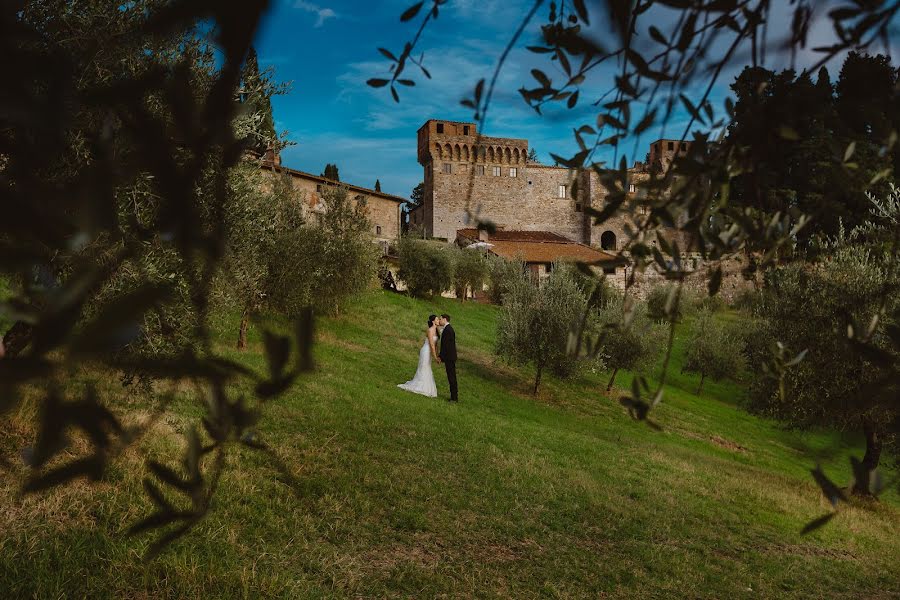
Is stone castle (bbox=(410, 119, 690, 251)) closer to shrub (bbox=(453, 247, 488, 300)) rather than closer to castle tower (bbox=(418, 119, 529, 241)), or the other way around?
castle tower (bbox=(418, 119, 529, 241))

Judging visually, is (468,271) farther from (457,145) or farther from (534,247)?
(457,145)

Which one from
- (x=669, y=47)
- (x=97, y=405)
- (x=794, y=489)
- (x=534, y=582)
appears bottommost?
(x=794, y=489)

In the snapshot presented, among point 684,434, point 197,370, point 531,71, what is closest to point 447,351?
point 684,434

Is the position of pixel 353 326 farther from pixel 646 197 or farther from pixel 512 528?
pixel 646 197

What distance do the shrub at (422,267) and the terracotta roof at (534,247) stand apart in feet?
33.0

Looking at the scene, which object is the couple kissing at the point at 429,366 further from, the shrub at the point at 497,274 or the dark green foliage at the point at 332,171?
the dark green foliage at the point at 332,171

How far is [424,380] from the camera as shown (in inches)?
674

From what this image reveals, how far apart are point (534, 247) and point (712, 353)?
2232cm

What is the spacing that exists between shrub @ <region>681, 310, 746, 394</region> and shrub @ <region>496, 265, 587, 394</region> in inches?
508

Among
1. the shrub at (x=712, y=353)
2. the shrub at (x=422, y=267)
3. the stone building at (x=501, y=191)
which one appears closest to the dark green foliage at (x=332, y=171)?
the stone building at (x=501, y=191)

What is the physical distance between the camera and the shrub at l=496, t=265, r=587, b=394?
71.4 feet

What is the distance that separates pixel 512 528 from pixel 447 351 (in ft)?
29.7

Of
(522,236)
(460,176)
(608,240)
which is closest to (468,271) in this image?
(522,236)

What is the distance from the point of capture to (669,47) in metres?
1.75
